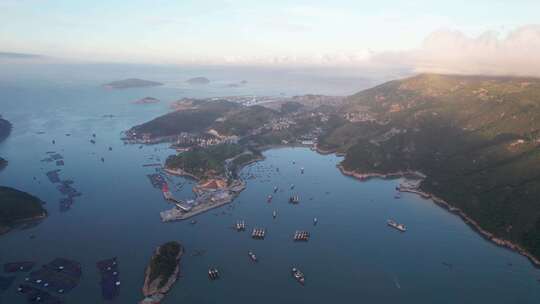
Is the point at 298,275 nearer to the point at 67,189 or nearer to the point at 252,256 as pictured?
the point at 252,256

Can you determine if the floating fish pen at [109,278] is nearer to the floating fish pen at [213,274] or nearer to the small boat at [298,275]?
the floating fish pen at [213,274]

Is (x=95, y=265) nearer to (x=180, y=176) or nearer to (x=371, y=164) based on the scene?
(x=180, y=176)

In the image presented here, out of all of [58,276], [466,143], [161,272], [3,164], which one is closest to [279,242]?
[161,272]

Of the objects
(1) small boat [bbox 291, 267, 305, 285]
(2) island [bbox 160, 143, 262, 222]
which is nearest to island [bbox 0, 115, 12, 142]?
(2) island [bbox 160, 143, 262, 222]

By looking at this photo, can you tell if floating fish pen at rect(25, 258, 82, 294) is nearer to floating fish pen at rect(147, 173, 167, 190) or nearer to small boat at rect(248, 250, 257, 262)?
small boat at rect(248, 250, 257, 262)

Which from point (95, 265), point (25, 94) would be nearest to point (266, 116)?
point (95, 265)
